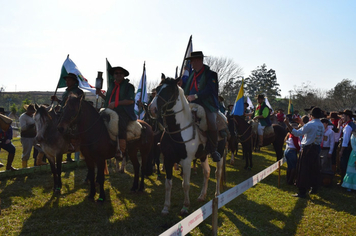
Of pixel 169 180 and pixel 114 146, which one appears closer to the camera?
pixel 169 180

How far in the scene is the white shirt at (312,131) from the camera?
21.8 feet

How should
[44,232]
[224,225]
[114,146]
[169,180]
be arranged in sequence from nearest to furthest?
[44,232]
[224,225]
[169,180]
[114,146]

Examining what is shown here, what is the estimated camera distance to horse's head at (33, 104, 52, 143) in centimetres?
665

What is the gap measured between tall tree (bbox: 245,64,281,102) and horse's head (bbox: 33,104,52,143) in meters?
63.2

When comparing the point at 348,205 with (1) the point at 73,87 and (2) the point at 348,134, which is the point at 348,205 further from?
(1) the point at 73,87

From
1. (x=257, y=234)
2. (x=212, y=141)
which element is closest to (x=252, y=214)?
(x=257, y=234)

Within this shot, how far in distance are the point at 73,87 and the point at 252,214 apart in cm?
584

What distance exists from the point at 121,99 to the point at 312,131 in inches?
207

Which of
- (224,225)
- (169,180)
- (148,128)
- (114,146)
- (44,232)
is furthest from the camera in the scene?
(148,128)

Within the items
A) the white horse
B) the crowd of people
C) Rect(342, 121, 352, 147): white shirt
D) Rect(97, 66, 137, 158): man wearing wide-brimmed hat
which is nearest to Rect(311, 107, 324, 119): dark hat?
the crowd of people

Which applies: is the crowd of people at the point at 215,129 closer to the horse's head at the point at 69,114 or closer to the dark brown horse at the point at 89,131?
the dark brown horse at the point at 89,131

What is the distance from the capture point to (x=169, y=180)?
18.0ft

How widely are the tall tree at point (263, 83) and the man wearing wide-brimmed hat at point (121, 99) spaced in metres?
62.6

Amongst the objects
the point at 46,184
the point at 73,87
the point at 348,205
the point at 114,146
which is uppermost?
the point at 73,87
